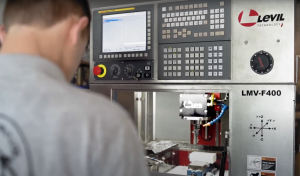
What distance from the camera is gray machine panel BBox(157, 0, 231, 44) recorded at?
1.36 metres

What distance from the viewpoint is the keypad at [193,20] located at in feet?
4.48

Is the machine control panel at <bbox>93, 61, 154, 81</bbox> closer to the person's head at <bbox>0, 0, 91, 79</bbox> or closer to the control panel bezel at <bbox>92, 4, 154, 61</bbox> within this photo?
the control panel bezel at <bbox>92, 4, 154, 61</bbox>

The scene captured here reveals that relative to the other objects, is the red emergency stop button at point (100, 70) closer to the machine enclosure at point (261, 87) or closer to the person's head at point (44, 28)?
the machine enclosure at point (261, 87)

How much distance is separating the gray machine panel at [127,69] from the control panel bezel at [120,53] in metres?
0.03

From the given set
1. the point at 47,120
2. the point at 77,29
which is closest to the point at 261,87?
the point at 77,29

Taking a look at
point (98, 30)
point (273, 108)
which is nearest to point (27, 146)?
point (273, 108)

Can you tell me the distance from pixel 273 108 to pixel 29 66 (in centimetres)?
104

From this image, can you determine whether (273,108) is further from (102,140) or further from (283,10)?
(102,140)

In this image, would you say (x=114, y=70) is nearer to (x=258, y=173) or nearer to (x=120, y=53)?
(x=120, y=53)

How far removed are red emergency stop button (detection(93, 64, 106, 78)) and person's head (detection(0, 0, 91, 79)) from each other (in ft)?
3.06

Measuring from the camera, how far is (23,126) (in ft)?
1.62

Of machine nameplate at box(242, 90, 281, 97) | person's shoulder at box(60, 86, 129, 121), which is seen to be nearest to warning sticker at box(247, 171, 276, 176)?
machine nameplate at box(242, 90, 281, 97)

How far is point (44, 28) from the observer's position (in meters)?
0.62

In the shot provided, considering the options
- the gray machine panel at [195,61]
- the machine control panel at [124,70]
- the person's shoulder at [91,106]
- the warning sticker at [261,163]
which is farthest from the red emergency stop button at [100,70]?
the person's shoulder at [91,106]
